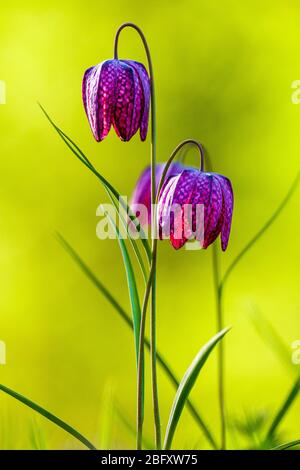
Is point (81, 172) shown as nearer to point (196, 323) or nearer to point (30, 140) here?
point (30, 140)

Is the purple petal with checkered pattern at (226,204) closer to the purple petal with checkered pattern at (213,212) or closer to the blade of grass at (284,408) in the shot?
the purple petal with checkered pattern at (213,212)

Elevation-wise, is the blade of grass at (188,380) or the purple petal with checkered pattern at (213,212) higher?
the purple petal with checkered pattern at (213,212)

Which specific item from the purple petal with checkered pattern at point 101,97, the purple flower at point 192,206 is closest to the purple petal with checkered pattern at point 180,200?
the purple flower at point 192,206

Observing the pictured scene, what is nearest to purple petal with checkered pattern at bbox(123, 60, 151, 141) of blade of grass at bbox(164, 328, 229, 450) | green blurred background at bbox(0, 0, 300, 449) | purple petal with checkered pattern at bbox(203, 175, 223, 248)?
purple petal with checkered pattern at bbox(203, 175, 223, 248)

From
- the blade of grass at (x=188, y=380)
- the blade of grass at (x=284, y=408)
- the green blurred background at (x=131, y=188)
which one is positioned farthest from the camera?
the green blurred background at (x=131, y=188)

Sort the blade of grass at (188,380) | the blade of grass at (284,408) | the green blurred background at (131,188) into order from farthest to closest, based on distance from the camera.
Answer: the green blurred background at (131,188) → the blade of grass at (284,408) → the blade of grass at (188,380)

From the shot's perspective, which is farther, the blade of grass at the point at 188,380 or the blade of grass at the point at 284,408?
the blade of grass at the point at 284,408

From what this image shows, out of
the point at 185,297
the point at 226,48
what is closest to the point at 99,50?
the point at 226,48

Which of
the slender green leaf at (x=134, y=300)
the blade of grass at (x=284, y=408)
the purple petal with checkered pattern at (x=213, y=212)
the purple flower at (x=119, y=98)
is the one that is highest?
the purple flower at (x=119, y=98)
